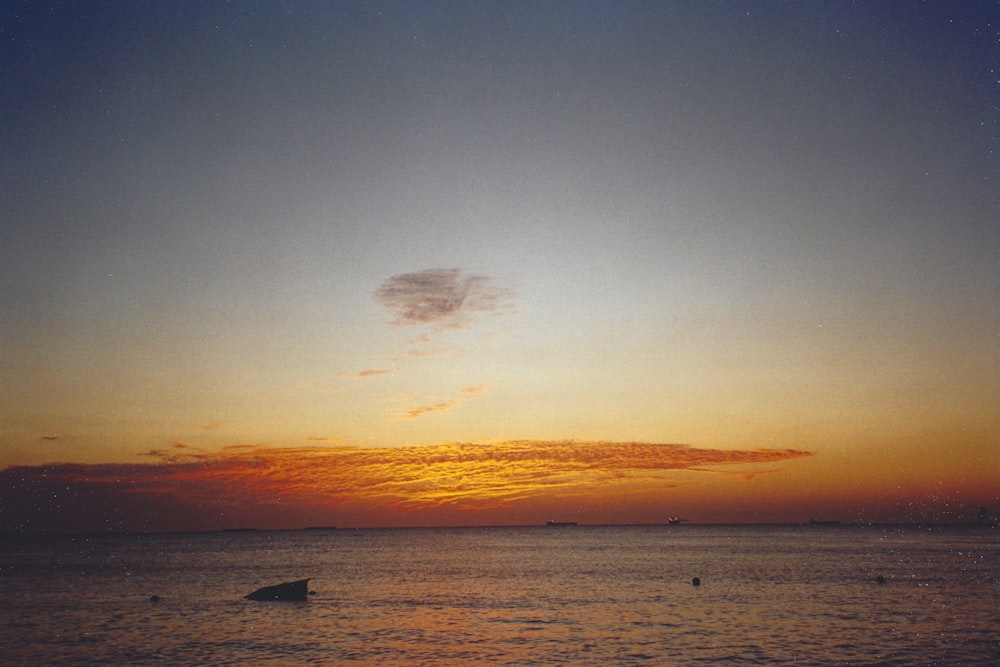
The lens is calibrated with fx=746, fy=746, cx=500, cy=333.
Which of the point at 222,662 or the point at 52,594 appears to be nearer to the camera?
the point at 222,662

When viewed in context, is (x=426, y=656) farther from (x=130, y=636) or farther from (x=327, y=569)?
(x=327, y=569)

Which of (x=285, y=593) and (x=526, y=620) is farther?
(x=285, y=593)

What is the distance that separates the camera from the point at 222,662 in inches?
1423

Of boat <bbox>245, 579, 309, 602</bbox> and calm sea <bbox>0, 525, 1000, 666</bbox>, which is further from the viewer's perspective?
boat <bbox>245, 579, 309, 602</bbox>

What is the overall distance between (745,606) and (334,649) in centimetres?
3046

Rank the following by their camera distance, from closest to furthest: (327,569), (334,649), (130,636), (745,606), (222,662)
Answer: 1. (222,662)
2. (334,649)
3. (130,636)
4. (745,606)
5. (327,569)

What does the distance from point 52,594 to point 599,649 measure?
59150mm

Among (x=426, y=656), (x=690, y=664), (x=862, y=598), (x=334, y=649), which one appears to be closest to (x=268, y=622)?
(x=334, y=649)

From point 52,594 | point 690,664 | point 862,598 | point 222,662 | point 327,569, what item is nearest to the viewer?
point 690,664

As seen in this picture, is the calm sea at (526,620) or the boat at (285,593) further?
the boat at (285,593)

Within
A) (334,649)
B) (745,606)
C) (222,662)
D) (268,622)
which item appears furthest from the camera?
(745,606)

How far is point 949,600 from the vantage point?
186 ft

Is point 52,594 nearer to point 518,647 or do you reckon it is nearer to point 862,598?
point 518,647

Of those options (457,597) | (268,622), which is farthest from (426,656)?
(457,597)
